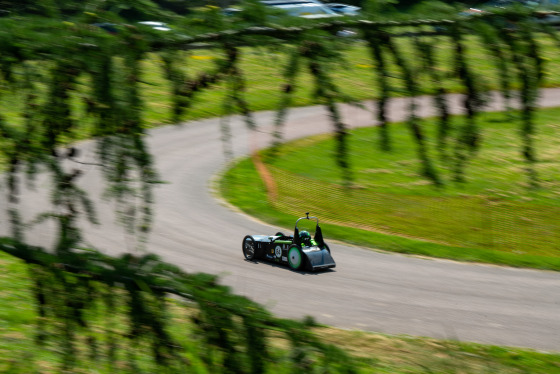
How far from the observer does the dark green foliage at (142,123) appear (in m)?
3.92

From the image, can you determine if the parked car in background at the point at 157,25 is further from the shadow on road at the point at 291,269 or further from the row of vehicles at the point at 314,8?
the shadow on road at the point at 291,269

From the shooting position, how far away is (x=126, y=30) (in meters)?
3.99

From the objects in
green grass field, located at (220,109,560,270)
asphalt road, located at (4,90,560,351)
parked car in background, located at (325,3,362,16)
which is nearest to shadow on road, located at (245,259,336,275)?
asphalt road, located at (4,90,560,351)

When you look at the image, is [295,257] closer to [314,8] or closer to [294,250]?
[294,250]

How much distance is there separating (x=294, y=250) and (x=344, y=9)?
1092cm

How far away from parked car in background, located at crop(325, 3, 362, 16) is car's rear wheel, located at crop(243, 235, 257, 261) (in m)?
11.5

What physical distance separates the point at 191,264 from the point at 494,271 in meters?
6.66

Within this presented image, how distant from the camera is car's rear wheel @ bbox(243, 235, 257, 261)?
15.6 m

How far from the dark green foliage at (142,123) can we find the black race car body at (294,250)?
34.3ft

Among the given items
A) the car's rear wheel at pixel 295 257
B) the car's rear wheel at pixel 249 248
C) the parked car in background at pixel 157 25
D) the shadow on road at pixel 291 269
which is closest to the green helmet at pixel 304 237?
the car's rear wheel at pixel 295 257

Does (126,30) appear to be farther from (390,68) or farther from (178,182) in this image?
(178,182)

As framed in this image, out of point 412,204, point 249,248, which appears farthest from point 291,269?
point 412,204

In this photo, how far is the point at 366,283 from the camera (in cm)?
1426

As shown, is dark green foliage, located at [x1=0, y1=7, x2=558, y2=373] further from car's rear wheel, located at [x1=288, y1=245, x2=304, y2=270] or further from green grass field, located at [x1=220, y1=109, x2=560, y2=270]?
car's rear wheel, located at [x1=288, y1=245, x2=304, y2=270]
